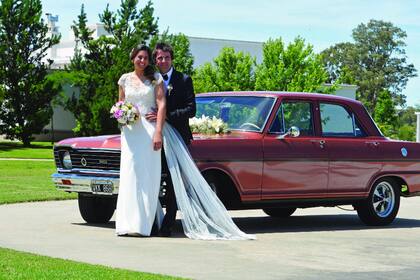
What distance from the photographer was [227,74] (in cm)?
5850

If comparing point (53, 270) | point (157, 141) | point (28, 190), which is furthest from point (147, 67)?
point (28, 190)

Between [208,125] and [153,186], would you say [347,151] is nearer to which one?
[208,125]

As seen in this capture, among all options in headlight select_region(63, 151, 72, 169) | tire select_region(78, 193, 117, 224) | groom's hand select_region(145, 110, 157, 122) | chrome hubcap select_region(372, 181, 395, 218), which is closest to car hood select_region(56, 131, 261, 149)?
headlight select_region(63, 151, 72, 169)

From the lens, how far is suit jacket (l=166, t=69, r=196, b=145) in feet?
37.3

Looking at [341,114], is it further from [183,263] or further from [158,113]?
[183,263]

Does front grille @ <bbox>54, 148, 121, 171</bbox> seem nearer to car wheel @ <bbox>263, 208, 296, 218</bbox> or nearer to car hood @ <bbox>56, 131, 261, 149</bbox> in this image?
car hood @ <bbox>56, 131, 261, 149</bbox>

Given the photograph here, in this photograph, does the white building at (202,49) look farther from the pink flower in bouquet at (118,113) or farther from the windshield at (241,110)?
the pink flower in bouquet at (118,113)

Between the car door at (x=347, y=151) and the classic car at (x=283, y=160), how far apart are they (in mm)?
13

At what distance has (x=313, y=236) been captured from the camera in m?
11.9

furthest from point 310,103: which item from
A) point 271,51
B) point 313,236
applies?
point 271,51

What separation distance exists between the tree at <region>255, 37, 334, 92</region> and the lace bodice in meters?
44.2

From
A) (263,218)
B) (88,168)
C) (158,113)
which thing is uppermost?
(158,113)

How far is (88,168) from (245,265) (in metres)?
3.37

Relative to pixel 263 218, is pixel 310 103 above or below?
above
